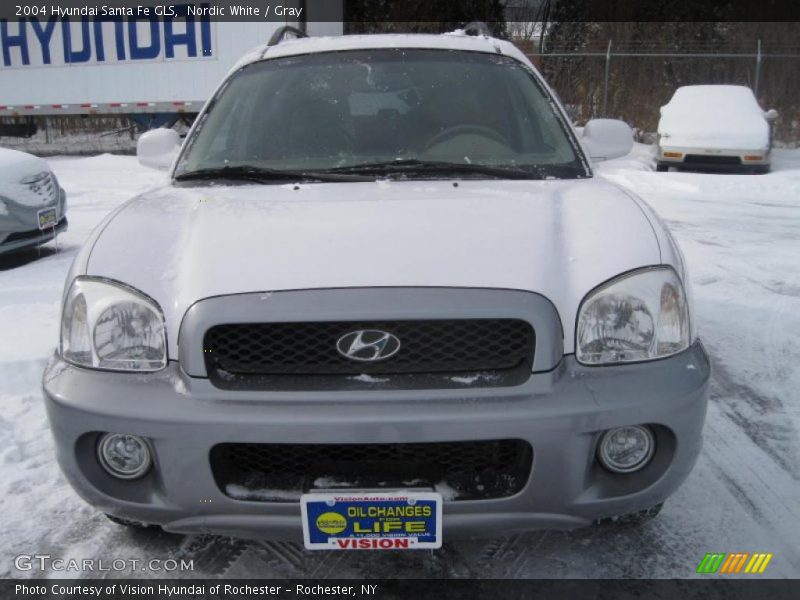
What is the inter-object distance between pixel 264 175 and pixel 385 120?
62cm

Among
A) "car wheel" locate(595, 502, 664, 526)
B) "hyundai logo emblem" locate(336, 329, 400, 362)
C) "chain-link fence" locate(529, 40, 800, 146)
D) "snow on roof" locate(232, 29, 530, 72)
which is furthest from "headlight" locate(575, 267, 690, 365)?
"chain-link fence" locate(529, 40, 800, 146)

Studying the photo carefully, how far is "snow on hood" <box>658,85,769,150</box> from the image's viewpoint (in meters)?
11.5

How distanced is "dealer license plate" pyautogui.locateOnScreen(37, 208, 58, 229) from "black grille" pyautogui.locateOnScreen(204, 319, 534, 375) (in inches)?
194

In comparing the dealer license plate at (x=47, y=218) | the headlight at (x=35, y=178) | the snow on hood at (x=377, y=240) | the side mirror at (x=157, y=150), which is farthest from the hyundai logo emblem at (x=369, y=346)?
the headlight at (x=35, y=178)

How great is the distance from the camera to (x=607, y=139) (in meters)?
3.53

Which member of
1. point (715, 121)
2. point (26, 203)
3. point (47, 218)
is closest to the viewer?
point (26, 203)

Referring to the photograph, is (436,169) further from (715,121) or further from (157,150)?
(715,121)

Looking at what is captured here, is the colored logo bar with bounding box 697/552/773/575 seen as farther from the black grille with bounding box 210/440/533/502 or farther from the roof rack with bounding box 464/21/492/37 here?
the roof rack with bounding box 464/21/492/37

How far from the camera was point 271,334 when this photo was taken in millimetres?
1979

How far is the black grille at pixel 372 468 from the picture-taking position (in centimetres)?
199

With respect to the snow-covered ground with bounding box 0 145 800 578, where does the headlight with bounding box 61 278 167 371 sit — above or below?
above

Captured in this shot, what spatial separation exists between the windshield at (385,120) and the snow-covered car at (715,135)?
9.25 meters

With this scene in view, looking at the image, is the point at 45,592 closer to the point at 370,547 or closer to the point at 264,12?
the point at 370,547

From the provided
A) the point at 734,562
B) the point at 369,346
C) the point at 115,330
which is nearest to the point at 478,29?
the point at 369,346
